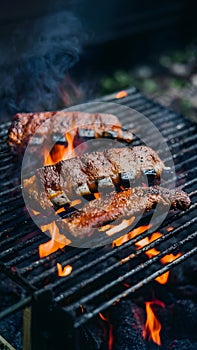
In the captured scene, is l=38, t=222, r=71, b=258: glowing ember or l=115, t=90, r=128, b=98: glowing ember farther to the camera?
l=115, t=90, r=128, b=98: glowing ember

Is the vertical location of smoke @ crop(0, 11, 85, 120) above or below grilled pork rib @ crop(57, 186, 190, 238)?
above

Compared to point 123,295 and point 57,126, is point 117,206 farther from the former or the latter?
point 57,126

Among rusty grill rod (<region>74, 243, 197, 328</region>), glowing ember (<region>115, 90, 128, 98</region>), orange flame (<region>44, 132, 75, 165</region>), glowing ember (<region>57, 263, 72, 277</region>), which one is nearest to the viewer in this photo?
rusty grill rod (<region>74, 243, 197, 328</region>)

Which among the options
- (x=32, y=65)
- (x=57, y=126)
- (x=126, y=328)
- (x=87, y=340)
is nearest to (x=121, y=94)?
(x=57, y=126)

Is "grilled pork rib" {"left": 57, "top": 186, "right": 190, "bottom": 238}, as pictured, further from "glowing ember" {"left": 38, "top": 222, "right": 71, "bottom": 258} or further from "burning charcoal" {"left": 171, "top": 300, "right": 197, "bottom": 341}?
"burning charcoal" {"left": 171, "top": 300, "right": 197, "bottom": 341}

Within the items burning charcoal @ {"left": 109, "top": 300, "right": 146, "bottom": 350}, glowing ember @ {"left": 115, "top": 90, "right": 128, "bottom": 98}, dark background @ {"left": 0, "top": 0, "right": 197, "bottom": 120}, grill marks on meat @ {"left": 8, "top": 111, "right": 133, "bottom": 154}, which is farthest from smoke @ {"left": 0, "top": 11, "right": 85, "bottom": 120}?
burning charcoal @ {"left": 109, "top": 300, "right": 146, "bottom": 350}

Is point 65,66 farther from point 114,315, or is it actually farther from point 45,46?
point 114,315

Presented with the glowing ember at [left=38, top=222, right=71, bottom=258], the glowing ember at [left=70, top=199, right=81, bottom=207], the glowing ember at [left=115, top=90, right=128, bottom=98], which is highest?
the glowing ember at [left=115, top=90, right=128, bottom=98]
